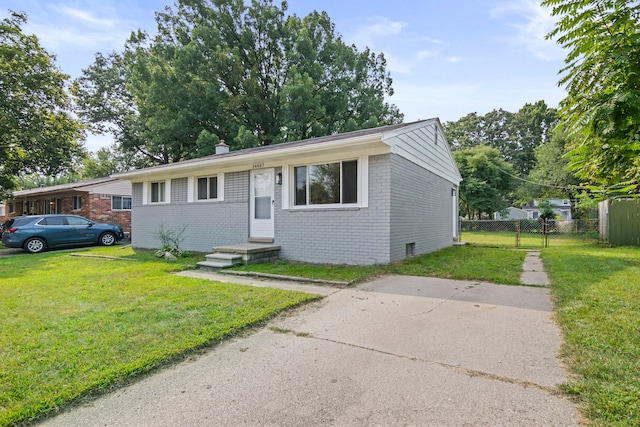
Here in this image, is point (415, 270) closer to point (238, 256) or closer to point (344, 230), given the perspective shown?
point (344, 230)

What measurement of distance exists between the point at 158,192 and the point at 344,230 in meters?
7.85

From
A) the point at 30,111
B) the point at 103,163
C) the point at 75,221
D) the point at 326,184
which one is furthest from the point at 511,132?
the point at 103,163

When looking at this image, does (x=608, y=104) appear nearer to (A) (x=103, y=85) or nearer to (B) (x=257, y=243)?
(B) (x=257, y=243)

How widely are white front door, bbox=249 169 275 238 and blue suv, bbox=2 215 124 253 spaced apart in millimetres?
9509

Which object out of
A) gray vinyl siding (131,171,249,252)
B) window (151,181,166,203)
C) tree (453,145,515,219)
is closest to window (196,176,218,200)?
gray vinyl siding (131,171,249,252)

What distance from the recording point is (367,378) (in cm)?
252

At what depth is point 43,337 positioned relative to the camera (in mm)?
3346

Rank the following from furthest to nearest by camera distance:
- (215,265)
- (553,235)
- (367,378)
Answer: (553,235) → (215,265) → (367,378)

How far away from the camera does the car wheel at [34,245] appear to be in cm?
1275

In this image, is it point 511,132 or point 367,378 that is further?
point 511,132

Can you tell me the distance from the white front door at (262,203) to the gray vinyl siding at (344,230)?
46 cm

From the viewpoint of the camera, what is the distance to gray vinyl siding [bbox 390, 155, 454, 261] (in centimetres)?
751

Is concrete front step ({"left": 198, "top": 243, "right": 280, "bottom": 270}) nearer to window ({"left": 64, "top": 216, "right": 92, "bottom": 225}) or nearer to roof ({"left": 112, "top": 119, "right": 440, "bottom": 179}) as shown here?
roof ({"left": 112, "top": 119, "right": 440, "bottom": 179})

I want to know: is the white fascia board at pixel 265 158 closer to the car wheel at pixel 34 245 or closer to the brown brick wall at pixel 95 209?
the car wheel at pixel 34 245
